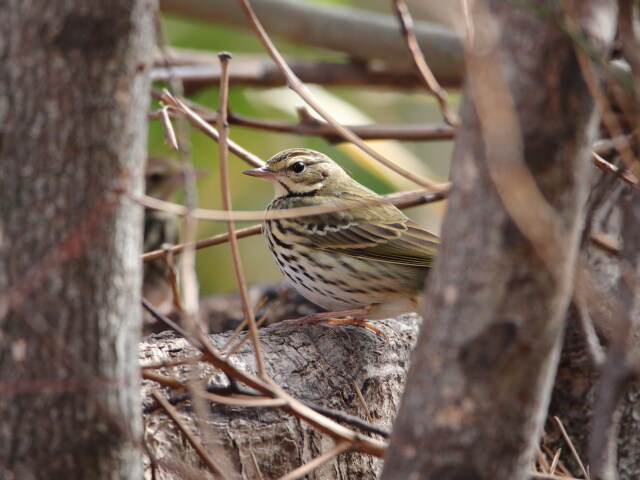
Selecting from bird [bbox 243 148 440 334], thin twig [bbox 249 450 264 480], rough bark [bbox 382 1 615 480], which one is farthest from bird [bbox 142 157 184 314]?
rough bark [bbox 382 1 615 480]

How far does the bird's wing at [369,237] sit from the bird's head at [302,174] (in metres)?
0.31

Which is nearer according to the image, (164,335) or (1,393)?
(1,393)

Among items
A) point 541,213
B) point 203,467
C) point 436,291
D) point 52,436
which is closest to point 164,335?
point 203,467

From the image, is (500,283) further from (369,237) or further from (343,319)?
(369,237)

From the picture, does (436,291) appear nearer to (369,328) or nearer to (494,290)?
(494,290)

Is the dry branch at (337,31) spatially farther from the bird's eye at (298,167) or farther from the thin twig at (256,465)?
the thin twig at (256,465)

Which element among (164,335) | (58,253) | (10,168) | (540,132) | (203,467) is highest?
(540,132)

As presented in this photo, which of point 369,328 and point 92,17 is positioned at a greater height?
point 92,17

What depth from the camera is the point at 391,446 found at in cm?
162

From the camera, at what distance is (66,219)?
1.57 meters

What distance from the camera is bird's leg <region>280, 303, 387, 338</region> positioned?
3.38m

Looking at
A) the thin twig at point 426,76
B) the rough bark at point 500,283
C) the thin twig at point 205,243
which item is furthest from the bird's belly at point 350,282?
the rough bark at point 500,283

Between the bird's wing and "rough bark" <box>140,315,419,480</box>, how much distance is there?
15.6 inches

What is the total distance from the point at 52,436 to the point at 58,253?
1.13 feet
